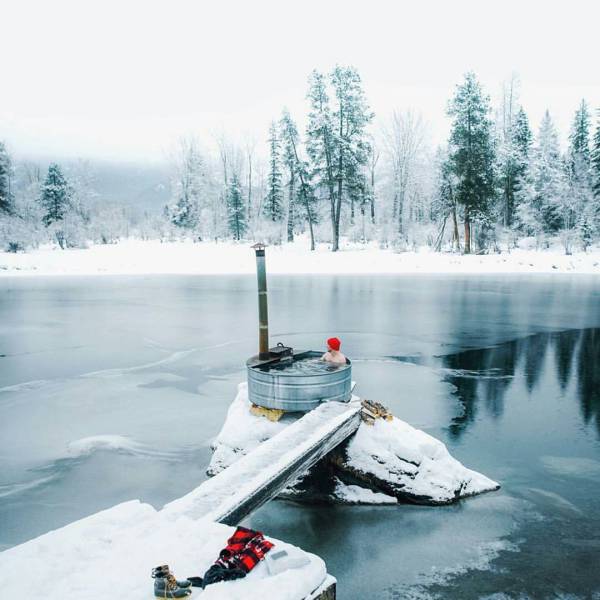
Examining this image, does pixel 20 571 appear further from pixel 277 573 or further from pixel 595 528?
pixel 595 528

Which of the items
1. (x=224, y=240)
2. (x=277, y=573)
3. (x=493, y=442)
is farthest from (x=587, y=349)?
(x=224, y=240)

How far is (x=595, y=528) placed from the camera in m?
6.72

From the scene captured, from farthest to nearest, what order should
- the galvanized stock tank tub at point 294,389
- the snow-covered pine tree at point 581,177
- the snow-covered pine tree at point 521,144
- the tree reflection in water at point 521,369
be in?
the snow-covered pine tree at point 521,144 < the snow-covered pine tree at point 581,177 < the tree reflection in water at point 521,369 < the galvanized stock tank tub at point 294,389

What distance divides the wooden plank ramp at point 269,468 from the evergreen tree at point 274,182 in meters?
57.0

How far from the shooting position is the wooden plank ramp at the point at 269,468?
5.31 m

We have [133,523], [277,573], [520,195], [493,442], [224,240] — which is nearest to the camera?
[277,573]

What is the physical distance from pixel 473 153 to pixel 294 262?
1827cm

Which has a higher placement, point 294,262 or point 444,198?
point 444,198

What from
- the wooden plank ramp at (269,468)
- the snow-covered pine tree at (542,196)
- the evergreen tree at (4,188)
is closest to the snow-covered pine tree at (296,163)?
the snow-covered pine tree at (542,196)

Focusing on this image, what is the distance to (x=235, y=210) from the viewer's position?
65.0 metres

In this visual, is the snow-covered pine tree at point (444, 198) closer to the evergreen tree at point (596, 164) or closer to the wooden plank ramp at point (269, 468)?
the evergreen tree at point (596, 164)

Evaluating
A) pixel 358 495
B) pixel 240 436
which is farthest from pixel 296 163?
pixel 358 495

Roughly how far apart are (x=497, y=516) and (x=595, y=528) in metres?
1.13

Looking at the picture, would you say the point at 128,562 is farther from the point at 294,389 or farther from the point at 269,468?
the point at 294,389
